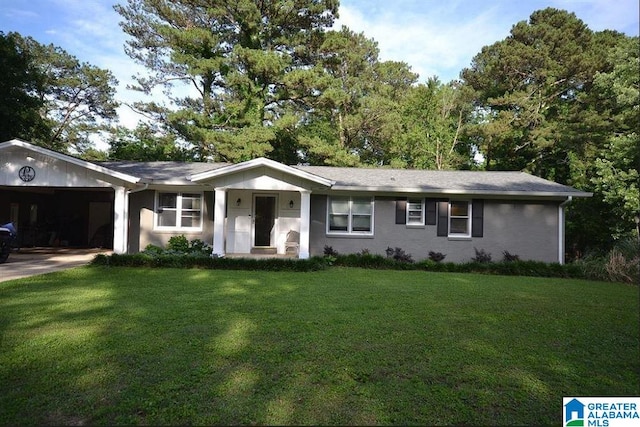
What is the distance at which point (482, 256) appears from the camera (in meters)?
14.2

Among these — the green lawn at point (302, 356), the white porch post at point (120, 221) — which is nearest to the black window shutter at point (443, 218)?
the green lawn at point (302, 356)

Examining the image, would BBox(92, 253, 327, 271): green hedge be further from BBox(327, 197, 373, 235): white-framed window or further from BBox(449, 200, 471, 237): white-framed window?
BBox(449, 200, 471, 237): white-framed window

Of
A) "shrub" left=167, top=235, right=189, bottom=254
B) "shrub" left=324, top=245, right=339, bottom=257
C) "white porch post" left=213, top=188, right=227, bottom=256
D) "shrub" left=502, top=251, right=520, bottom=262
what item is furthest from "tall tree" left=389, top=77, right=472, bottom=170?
"shrub" left=167, top=235, right=189, bottom=254

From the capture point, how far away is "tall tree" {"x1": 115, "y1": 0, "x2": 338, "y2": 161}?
71.2 feet

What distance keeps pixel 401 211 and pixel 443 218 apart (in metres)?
1.51

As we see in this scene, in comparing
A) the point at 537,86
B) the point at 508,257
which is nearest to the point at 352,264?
the point at 508,257

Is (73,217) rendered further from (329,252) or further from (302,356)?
(302,356)

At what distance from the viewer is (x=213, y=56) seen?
2339 cm

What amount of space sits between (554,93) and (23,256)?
1127 inches

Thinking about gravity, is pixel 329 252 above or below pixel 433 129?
below

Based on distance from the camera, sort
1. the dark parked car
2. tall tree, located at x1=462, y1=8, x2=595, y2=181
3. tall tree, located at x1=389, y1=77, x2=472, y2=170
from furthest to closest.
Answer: tall tree, located at x1=389, y1=77, x2=472, y2=170 → tall tree, located at x1=462, y1=8, x2=595, y2=181 → the dark parked car

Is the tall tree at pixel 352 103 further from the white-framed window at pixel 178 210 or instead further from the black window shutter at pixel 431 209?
the white-framed window at pixel 178 210

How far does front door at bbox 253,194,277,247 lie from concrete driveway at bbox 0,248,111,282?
17.8 feet

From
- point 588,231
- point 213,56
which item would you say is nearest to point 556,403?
point 588,231
